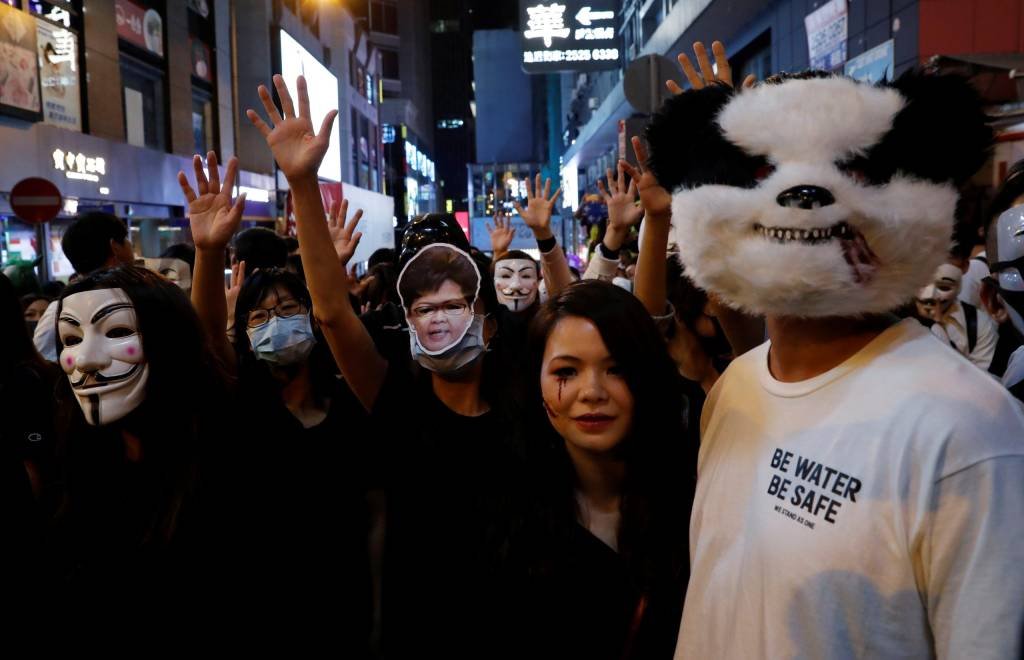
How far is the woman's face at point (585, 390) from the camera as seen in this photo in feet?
7.02

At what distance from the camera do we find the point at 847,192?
1396mm

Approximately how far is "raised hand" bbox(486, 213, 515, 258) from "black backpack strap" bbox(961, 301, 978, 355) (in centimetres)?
306

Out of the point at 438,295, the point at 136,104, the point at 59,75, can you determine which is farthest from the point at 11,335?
the point at 136,104

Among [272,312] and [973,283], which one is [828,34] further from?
[272,312]

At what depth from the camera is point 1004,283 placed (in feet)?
7.17

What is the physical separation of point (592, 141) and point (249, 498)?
28.2 m

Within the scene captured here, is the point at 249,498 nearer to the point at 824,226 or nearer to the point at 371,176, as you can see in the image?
the point at 824,226

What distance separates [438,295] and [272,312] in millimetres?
935

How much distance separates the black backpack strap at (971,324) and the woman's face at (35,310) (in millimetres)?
6112

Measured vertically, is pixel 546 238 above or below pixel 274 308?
above

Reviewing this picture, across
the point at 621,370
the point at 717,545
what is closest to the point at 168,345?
the point at 621,370

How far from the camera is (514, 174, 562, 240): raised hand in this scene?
4.75 meters

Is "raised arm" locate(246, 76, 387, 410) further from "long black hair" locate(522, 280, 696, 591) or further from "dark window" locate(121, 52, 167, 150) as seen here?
"dark window" locate(121, 52, 167, 150)

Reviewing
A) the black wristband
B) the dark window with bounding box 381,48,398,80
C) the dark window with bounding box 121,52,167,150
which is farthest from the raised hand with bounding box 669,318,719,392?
the dark window with bounding box 381,48,398,80
